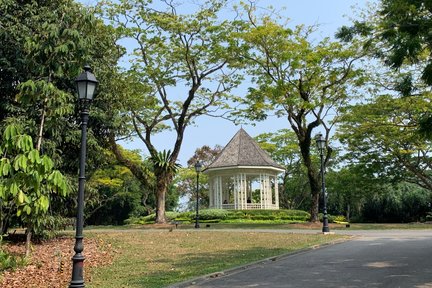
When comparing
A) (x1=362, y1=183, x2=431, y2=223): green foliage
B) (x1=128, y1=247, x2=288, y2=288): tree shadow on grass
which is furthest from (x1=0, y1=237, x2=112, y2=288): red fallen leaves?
(x1=362, y1=183, x2=431, y2=223): green foliage

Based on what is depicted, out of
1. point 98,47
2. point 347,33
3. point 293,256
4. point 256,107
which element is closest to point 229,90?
point 256,107

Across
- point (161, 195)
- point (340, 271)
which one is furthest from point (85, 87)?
point (161, 195)

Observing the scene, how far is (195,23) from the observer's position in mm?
27219

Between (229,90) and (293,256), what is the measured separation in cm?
→ 1991

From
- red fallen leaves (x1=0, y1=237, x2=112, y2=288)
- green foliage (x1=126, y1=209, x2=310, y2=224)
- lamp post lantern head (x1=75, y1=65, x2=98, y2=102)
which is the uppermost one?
lamp post lantern head (x1=75, y1=65, x2=98, y2=102)

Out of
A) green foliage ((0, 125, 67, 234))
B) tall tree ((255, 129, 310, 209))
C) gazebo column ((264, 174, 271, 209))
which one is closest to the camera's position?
green foliage ((0, 125, 67, 234))

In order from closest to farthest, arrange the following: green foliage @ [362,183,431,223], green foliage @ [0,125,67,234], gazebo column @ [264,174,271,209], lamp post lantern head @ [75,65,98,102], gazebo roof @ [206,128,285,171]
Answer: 1. green foliage @ [0,125,67,234]
2. lamp post lantern head @ [75,65,98,102]
3. gazebo roof @ [206,128,285,171]
4. gazebo column @ [264,174,271,209]
5. green foliage @ [362,183,431,223]

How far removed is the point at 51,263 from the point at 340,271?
24.9 feet

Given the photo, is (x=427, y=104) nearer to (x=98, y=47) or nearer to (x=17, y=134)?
(x=98, y=47)

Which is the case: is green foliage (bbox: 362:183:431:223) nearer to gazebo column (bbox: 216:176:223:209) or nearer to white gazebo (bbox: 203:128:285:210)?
white gazebo (bbox: 203:128:285:210)

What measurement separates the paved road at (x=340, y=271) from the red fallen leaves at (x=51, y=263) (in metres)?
3.46

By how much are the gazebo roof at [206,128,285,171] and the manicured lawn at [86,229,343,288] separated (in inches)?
804

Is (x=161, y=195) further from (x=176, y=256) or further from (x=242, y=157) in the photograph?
(x=176, y=256)

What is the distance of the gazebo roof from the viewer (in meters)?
38.5
